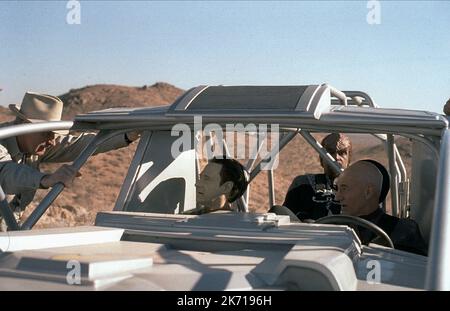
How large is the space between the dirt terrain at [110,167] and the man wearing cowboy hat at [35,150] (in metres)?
1.84

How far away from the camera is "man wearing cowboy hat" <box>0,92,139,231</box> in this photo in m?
4.24

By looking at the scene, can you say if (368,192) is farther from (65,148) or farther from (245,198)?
(65,148)

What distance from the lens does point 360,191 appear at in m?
4.35

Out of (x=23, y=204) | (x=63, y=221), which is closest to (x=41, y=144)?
(x=23, y=204)

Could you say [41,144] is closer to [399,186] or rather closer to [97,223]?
[97,223]

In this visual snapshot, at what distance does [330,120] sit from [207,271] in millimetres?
1189

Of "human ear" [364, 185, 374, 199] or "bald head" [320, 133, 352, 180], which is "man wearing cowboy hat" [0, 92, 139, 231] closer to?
"human ear" [364, 185, 374, 199]

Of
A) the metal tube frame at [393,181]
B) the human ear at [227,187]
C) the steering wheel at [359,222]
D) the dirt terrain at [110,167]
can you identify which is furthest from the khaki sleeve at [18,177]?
the metal tube frame at [393,181]

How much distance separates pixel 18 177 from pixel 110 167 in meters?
18.2

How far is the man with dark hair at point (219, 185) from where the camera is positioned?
4238mm

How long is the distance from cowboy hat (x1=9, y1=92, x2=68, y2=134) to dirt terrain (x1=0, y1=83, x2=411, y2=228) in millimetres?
1973

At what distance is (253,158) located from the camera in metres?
5.59

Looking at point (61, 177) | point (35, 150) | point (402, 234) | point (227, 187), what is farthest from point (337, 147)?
point (61, 177)

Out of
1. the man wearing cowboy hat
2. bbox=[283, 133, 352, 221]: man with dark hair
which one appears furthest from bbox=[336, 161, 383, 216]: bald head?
the man wearing cowboy hat
